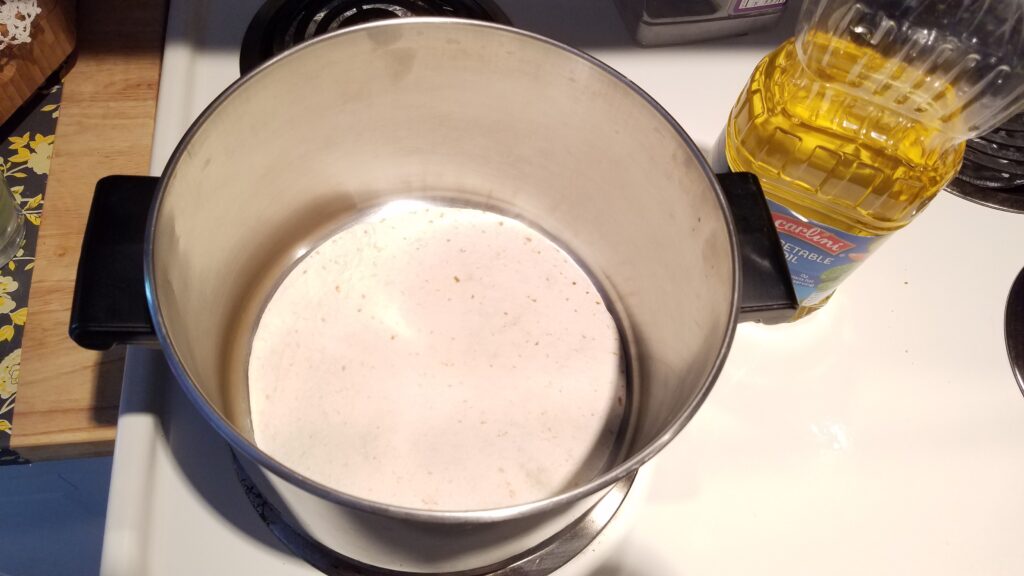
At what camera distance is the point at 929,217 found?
1.58 ft

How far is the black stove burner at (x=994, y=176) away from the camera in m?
0.49

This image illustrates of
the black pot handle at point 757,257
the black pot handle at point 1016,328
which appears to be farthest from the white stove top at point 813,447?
the black pot handle at point 757,257

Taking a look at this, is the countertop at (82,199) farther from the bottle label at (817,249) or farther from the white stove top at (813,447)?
the bottle label at (817,249)

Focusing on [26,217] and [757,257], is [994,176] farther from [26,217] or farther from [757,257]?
[26,217]

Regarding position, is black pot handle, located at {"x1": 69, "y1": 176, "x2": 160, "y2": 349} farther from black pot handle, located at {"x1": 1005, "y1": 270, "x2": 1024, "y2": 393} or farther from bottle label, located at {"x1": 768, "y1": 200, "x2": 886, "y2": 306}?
black pot handle, located at {"x1": 1005, "y1": 270, "x2": 1024, "y2": 393}

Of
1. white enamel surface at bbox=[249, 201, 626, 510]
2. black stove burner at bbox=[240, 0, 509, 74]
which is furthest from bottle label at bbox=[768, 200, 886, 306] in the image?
black stove burner at bbox=[240, 0, 509, 74]

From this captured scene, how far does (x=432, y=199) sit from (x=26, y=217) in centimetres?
25

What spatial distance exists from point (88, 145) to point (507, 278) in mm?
280

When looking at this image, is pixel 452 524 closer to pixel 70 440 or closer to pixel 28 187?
pixel 70 440

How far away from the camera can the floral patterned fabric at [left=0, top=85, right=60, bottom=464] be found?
42 cm

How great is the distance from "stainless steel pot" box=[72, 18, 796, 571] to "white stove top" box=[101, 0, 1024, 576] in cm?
4

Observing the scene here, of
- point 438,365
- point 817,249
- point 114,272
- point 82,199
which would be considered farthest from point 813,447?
point 82,199

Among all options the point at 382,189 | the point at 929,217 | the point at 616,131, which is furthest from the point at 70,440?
the point at 929,217

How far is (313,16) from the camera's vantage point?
19.3 inches
